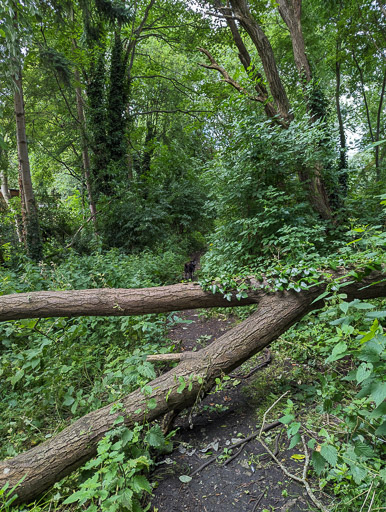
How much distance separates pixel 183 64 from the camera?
1778cm

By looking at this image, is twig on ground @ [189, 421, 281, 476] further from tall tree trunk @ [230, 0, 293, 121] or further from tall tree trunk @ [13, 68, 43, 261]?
tall tree trunk @ [13, 68, 43, 261]

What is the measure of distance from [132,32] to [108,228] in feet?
27.7

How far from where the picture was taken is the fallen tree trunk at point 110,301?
301cm

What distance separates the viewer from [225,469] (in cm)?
216

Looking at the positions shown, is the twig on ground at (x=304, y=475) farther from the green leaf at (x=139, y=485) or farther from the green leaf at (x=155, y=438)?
the green leaf at (x=139, y=485)

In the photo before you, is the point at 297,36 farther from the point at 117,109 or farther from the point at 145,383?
the point at 145,383

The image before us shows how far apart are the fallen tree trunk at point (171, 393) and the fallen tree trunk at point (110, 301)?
37cm

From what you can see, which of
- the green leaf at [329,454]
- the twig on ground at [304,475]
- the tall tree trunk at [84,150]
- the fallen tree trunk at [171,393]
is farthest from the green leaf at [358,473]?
the tall tree trunk at [84,150]

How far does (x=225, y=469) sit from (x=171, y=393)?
2.35 ft

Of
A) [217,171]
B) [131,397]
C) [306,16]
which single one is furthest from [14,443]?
[306,16]

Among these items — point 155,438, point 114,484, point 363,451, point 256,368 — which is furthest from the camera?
point 256,368

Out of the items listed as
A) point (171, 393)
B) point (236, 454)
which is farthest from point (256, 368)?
point (171, 393)

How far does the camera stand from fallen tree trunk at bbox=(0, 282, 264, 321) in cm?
301

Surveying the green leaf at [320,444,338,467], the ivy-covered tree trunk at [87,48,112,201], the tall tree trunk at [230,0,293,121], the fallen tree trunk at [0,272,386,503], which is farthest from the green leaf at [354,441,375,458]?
the ivy-covered tree trunk at [87,48,112,201]
